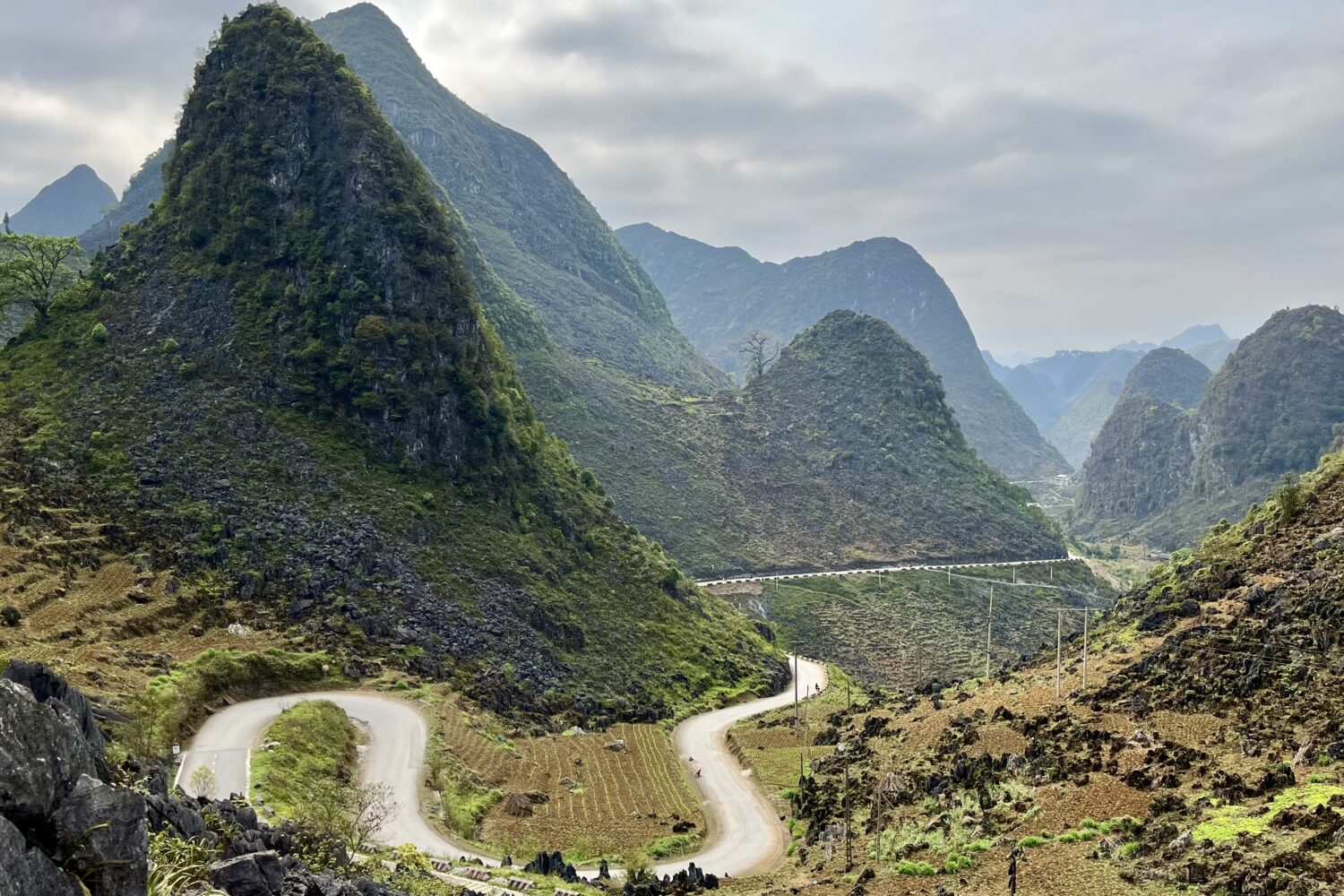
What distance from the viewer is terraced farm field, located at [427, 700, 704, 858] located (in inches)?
1961

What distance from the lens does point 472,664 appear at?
73438mm

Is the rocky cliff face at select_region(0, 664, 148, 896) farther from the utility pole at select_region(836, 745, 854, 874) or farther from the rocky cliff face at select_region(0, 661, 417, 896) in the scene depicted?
the utility pole at select_region(836, 745, 854, 874)

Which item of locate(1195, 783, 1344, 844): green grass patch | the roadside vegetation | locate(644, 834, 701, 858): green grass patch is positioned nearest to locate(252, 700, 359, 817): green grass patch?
the roadside vegetation

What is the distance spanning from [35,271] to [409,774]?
7240 cm

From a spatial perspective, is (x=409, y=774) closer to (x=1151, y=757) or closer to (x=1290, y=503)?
(x=1151, y=757)

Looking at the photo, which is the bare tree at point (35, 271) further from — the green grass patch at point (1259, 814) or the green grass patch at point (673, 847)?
the green grass patch at point (1259, 814)

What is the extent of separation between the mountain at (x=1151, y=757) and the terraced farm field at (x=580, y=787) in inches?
323

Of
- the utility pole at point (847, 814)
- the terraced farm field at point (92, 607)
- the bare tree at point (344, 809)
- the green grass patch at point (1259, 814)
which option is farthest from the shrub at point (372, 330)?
the green grass patch at point (1259, 814)

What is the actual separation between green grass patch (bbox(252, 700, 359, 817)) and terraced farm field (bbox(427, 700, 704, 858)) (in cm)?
714

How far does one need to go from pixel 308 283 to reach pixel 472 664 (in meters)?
44.8

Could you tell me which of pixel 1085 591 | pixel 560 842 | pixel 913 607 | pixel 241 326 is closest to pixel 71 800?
pixel 560 842

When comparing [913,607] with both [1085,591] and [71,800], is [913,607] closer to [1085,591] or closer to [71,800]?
[1085,591]

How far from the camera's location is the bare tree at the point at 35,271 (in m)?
90.4

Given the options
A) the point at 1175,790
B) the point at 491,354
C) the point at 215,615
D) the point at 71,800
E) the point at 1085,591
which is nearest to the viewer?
the point at 71,800
